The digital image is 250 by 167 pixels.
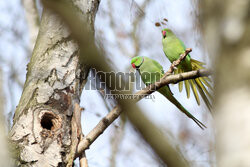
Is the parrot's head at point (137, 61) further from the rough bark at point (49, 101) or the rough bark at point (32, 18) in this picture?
the rough bark at point (32, 18)

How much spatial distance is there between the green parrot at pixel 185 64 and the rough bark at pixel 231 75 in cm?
226

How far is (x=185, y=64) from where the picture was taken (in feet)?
11.8

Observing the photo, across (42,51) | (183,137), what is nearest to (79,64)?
(42,51)

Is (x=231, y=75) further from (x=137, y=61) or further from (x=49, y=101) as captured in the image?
(x=137, y=61)

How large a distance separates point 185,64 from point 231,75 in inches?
111

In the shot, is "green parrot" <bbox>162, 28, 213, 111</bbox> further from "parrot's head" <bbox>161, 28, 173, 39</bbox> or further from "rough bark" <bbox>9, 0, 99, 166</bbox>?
"rough bark" <bbox>9, 0, 99, 166</bbox>

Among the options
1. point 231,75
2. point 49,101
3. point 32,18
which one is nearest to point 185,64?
point 49,101

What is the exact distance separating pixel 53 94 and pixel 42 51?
1.36ft

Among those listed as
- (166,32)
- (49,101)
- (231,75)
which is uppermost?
(166,32)

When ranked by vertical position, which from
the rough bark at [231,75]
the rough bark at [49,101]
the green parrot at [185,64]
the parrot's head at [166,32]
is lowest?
the rough bark at [231,75]

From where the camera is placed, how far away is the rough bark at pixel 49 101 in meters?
2.21

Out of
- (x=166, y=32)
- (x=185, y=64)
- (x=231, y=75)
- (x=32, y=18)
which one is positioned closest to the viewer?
(x=231, y=75)

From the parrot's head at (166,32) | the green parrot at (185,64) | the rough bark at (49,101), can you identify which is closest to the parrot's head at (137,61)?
the green parrot at (185,64)

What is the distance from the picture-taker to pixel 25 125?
2256 millimetres
